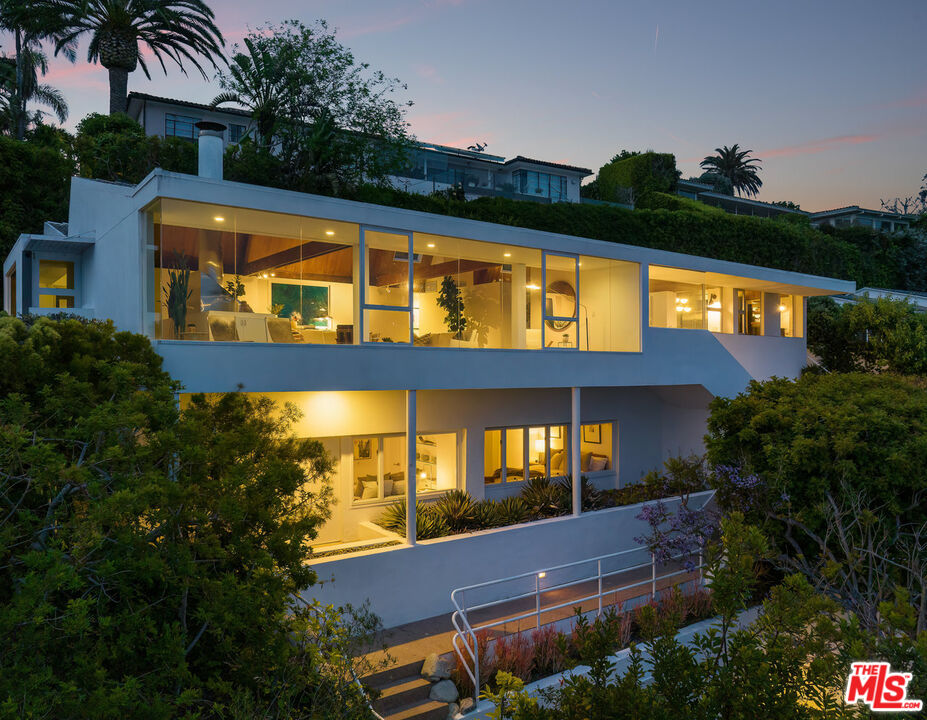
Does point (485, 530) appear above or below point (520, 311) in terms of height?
below

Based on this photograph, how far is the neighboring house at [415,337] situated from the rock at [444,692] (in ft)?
5.94

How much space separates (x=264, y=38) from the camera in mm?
23594

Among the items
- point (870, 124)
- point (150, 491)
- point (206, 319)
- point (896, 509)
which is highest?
point (870, 124)

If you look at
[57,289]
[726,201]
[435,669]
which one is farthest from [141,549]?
[726,201]

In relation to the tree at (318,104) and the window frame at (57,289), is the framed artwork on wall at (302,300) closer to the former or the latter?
the window frame at (57,289)

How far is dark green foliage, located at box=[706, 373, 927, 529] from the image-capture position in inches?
378

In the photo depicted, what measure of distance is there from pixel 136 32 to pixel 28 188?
786 centimetres

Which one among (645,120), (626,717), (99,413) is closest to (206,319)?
(99,413)

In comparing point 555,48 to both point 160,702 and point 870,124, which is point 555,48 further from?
point 160,702

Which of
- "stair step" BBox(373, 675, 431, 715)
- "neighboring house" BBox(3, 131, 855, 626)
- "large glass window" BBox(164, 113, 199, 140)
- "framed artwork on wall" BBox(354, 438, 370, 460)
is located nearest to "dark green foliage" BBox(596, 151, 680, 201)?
"neighboring house" BBox(3, 131, 855, 626)

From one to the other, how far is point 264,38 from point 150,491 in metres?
22.8

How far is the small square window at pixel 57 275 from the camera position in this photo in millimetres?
13523

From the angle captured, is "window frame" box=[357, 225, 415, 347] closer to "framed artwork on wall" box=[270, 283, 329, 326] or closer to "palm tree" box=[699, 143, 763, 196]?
"framed artwork on wall" box=[270, 283, 329, 326]

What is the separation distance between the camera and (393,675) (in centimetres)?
827
